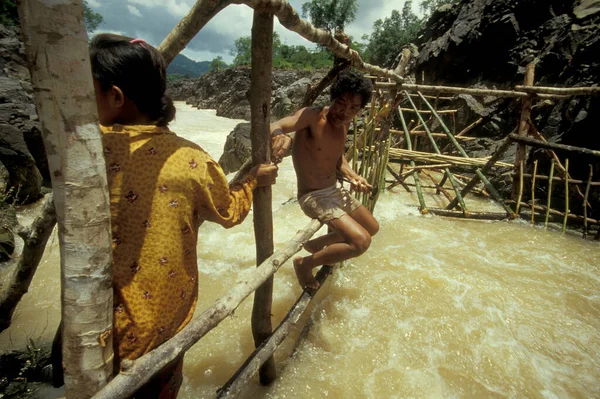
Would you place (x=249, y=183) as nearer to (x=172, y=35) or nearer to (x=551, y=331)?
(x=172, y=35)

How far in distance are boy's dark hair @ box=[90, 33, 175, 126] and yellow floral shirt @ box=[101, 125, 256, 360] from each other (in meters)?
0.11

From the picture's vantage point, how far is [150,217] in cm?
112

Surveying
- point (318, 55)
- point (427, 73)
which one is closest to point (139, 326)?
point (427, 73)

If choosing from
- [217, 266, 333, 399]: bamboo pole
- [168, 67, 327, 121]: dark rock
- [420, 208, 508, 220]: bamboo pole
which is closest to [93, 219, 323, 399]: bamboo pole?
[217, 266, 333, 399]: bamboo pole

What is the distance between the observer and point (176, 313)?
1287mm

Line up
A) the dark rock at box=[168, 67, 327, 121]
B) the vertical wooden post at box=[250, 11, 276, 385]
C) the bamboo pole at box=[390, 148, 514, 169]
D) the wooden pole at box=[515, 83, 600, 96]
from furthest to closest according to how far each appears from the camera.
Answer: the dark rock at box=[168, 67, 327, 121] < the bamboo pole at box=[390, 148, 514, 169] < the wooden pole at box=[515, 83, 600, 96] < the vertical wooden post at box=[250, 11, 276, 385]

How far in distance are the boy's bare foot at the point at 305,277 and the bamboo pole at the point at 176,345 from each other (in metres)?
0.94

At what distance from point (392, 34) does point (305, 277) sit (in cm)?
3353

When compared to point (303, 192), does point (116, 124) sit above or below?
above

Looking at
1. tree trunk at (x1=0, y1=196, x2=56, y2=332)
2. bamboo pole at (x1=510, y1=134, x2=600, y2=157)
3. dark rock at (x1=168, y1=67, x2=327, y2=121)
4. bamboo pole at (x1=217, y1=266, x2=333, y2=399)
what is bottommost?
bamboo pole at (x1=217, y1=266, x2=333, y2=399)

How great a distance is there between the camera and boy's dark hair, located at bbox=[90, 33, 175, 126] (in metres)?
1.02

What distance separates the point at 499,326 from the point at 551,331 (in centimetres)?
50

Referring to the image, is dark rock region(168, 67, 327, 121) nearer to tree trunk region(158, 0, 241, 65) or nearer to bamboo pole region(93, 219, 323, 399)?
tree trunk region(158, 0, 241, 65)

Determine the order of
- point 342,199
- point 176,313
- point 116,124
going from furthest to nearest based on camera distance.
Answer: point 342,199, point 176,313, point 116,124
